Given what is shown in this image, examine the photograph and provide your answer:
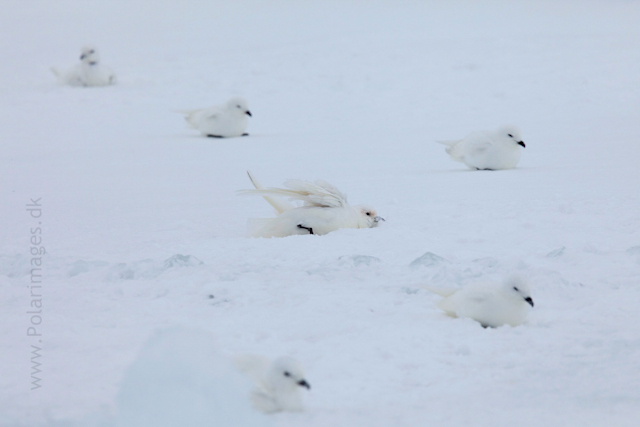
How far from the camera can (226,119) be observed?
9672mm

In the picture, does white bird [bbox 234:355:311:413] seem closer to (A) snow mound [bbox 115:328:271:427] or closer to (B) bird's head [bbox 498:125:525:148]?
(A) snow mound [bbox 115:328:271:427]

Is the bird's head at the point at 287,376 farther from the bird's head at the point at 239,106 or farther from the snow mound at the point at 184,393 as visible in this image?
the bird's head at the point at 239,106

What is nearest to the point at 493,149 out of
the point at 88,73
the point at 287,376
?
the point at 287,376

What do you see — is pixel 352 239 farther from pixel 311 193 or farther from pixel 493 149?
pixel 493 149

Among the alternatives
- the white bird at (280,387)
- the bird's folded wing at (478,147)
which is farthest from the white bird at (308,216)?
the bird's folded wing at (478,147)

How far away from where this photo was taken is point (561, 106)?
1092 centimetres

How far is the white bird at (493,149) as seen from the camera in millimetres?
6750

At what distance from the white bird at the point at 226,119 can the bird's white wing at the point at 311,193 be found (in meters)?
5.02

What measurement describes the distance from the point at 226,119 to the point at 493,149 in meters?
4.05

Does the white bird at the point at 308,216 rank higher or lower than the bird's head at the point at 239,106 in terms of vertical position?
higher

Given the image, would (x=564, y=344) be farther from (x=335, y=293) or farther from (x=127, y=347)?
(x=127, y=347)

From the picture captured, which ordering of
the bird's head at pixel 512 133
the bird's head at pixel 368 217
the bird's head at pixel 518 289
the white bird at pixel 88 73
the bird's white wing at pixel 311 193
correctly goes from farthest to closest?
1. the white bird at pixel 88 73
2. the bird's head at pixel 512 133
3. the bird's head at pixel 368 217
4. the bird's white wing at pixel 311 193
5. the bird's head at pixel 518 289

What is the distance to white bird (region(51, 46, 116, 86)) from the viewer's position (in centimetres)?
1305

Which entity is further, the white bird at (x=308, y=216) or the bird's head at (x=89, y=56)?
the bird's head at (x=89, y=56)
